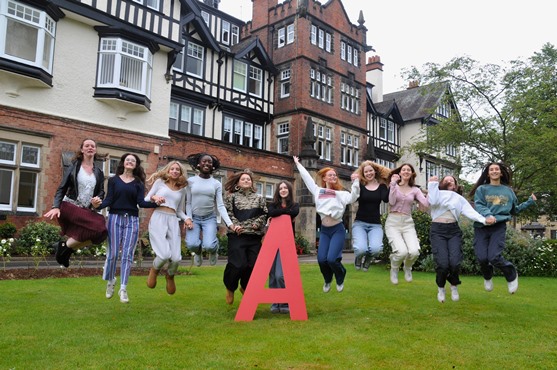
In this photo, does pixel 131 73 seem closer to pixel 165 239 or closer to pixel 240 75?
pixel 240 75

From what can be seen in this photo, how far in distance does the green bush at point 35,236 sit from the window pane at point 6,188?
1.14 m

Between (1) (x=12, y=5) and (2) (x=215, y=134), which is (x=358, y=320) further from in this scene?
(2) (x=215, y=134)

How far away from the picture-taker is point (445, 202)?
8.59m

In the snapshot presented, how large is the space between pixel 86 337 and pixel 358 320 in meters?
4.27

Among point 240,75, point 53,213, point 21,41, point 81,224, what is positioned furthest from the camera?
point 240,75

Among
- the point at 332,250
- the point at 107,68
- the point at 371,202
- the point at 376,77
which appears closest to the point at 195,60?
the point at 107,68

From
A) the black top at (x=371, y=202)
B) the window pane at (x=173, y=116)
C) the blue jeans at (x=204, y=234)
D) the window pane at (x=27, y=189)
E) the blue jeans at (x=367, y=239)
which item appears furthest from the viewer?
the window pane at (x=173, y=116)

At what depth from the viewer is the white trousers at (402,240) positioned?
28.3 ft

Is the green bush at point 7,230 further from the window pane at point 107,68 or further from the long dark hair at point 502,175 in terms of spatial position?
the long dark hair at point 502,175

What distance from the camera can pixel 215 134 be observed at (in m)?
27.4

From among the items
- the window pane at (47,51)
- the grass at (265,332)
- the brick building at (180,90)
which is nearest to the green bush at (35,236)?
the brick building at (180,90)

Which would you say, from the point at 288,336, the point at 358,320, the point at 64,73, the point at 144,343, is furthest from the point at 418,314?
the point at 64,73

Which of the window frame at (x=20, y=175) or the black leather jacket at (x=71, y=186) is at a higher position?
the window frame at (x=20, y=175)

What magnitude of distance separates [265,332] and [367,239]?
2848 mm
